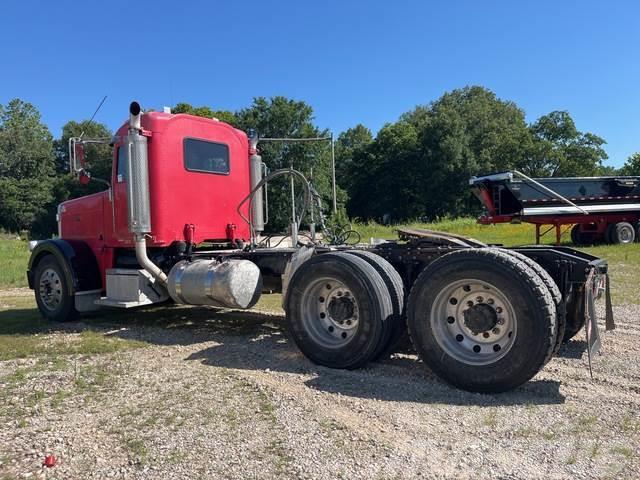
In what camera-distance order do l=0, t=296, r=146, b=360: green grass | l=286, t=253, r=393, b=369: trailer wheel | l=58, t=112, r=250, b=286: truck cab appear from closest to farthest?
l=286, t=253, r=393, b=369: trailer wheel < l=0, t=296, r=146, b=360: green grass < l=58, t=112, r=250, b=286: truck cab

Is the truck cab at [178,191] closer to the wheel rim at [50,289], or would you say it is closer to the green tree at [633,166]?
the wheel rim at [50,289]

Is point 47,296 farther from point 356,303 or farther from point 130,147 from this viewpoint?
point 356,303

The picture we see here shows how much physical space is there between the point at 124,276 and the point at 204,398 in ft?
12.0

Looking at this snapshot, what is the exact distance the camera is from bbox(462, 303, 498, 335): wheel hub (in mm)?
4562

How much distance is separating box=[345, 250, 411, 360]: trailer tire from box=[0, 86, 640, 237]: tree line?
43691mm

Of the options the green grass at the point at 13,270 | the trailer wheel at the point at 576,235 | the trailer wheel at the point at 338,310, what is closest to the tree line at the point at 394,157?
the green grass at the point at 13,270

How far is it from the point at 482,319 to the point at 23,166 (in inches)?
2725

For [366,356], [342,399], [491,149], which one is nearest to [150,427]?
[342,399]

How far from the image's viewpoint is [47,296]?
8.60 meters

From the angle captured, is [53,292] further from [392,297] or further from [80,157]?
[392,297]

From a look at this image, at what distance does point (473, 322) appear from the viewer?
4.64 meters

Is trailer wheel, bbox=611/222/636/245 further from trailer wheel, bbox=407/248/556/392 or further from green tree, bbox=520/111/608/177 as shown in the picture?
→ green tree, bbox=520/111/608/177

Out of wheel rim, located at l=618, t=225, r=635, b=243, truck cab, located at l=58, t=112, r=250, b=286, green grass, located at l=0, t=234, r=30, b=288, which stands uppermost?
truck cab, located at l=58, t=112, r=250, b=286

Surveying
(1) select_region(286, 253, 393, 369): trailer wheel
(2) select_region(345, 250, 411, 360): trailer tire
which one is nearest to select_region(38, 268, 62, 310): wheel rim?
Result: (1) select_region(286, 253, 393, 369): trailer wheel
